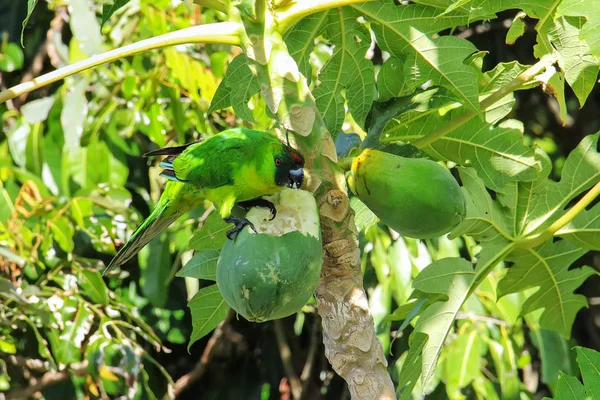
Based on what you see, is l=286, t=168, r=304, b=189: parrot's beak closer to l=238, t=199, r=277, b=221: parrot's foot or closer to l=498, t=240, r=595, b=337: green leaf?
l=238, t=199, r=277, b=221: parrot's foot

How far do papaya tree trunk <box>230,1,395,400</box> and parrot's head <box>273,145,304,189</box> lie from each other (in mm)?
42

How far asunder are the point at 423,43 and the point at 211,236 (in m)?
0.54

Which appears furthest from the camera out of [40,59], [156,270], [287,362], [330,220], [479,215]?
[40,59]

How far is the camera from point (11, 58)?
120 inches

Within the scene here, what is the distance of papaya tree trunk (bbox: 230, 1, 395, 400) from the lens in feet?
3.65

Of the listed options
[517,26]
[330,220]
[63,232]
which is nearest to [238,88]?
[330,220]

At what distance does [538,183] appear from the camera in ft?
4.98

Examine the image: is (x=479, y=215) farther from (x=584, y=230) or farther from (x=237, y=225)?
(x=237, y=225)

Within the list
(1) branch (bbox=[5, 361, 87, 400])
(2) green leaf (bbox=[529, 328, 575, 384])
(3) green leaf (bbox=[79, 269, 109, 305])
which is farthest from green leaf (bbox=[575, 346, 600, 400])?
(1) branch (bbox=[5, 361, 87, 400])

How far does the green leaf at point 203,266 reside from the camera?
1.43 meters

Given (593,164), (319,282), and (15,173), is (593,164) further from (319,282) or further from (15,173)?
(15,173)

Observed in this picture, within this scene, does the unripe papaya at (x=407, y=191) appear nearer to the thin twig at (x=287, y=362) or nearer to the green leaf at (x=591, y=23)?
the green leaf at (x=591, y=23)

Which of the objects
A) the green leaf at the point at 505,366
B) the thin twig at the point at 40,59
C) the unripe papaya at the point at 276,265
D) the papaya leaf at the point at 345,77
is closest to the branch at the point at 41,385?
the thin twig at the point at 40,59

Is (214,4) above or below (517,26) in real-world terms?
above
